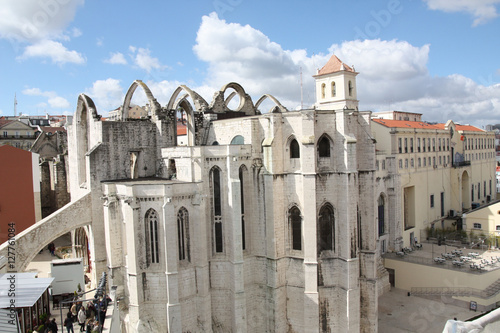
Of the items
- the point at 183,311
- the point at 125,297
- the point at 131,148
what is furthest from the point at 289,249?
the point at 131,148

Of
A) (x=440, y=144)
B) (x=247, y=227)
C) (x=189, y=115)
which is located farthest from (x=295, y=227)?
(x=440, y=144)

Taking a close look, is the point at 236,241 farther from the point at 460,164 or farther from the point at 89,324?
the point at 460,164

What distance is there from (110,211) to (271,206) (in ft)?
29.8

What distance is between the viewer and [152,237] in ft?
71.5

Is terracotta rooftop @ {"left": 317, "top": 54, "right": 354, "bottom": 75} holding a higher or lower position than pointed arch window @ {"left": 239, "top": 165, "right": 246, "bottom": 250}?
higher

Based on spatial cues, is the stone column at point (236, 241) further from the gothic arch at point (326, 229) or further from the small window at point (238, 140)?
the gothic arch at point (326, 229)

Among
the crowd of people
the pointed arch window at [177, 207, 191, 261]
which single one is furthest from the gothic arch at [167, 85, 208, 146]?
the crowd of people

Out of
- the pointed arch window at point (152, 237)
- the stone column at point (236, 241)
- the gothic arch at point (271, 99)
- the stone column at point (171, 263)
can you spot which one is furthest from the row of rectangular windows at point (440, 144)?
the pointed arch window at point (152, 237)

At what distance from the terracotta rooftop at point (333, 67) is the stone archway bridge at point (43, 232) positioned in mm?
34313

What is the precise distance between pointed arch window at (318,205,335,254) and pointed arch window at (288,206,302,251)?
116cm

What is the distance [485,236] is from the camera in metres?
42.1

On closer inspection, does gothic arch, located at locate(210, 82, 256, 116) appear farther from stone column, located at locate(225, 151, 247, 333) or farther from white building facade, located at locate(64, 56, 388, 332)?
stone column, located at locate(225, 151, 247, 333)

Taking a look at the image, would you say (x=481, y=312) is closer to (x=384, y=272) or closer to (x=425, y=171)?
(x=384, y=272)

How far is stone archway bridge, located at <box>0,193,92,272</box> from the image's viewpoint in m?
20.7
